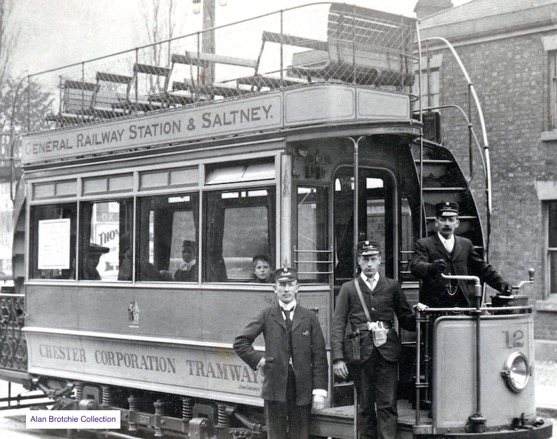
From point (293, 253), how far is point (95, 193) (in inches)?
117

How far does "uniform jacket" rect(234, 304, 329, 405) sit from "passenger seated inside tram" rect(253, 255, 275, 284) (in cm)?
70

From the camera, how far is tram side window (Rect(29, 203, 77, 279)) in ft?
32.0

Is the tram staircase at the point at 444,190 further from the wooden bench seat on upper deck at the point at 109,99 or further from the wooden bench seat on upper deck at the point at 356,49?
the wooden bench seat on upper deck at the point at 109,99

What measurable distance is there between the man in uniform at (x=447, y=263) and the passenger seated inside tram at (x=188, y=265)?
208cm

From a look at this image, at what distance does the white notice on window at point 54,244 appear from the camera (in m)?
9.81

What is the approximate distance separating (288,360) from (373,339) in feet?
2.08

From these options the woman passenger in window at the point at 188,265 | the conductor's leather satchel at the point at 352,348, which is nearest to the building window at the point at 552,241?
the woman passenger in window at the point at 188,265

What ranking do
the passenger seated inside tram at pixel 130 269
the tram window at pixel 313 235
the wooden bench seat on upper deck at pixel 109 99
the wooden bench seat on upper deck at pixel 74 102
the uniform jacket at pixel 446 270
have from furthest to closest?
the wooden bench seat on upper deck at pixel 74 102
the wooden bench seat on upper deck at pixel 109 99
the passenger seated inside tram at pixel 130 269
the tram window at pixel 313 235
the uniform jacket at pixel 446 270

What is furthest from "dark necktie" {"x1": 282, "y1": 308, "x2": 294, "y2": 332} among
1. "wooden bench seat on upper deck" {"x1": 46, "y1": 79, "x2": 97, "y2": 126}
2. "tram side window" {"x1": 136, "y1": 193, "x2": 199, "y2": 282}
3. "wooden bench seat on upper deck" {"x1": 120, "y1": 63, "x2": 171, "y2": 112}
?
"wooden bench seat on upper deck" {"x1": 46, "y1": 79, "x2": 97, "y2": 126}

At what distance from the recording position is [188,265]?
27.2ft

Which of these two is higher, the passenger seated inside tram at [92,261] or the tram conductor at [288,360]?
the passenger seated inside tram at [92,261]

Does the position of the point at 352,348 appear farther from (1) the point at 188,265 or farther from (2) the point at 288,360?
(1) the point at 188,265

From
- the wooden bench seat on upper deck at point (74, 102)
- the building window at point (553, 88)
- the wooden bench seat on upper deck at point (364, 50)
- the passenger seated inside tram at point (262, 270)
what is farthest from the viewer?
the building window at point (553, 88)

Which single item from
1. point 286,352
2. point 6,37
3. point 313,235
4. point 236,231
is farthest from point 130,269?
point 6,37
